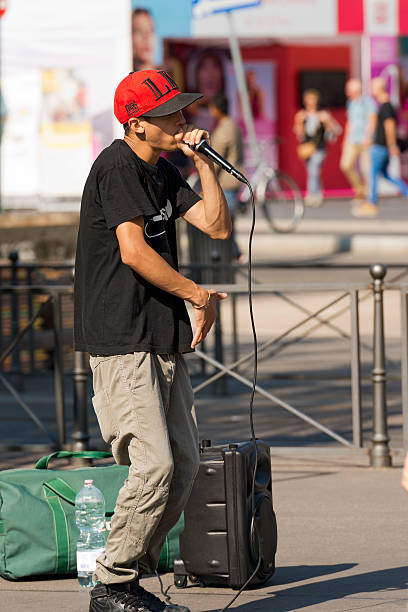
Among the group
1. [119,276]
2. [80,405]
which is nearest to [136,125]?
[119,276]

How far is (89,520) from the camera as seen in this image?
215 inches

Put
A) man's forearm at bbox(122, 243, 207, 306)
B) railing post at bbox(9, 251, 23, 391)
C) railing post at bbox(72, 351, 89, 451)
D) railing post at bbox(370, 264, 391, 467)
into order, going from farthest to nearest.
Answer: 1. railing post at bbox(9, 251, 23, 391)
2. railing post at bbox(72, 351, 89, 451)
3. railing post at bbox(370, 264, 391, 467)
4. man's forearm at bbox(122, 243, 207, 306)

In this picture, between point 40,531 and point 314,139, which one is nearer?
point 40,531

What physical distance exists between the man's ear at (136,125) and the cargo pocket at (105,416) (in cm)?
91

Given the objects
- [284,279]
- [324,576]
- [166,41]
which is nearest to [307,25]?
[166,41]

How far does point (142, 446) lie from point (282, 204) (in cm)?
1829

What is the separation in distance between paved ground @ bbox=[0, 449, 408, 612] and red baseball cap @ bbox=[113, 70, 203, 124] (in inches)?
74.2

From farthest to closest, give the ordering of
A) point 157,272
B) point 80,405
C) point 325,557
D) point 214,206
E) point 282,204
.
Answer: point 282,204 → point 80,405 → point 325,557 → point 214,206 → point 157,272

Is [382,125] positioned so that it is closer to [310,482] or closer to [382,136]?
[382,136]

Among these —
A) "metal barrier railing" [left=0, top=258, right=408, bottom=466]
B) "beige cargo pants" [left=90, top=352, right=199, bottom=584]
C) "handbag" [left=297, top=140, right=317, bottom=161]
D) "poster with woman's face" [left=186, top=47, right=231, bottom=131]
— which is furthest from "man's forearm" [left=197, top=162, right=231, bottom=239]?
"poster with woman's face" [left=186, top=47, right=231, bottom=131]

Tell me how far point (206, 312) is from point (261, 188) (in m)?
18.2

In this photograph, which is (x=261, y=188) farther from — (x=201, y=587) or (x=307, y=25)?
(x=201, y=587)

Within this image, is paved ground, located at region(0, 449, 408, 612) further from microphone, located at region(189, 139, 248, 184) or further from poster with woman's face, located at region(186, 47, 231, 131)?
poster with woman's face, located at region(186, 47, 231, 131)

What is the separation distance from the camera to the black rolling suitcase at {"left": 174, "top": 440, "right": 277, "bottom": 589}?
204 inches
